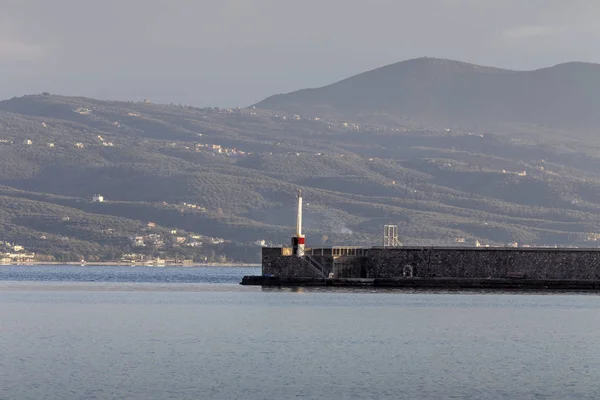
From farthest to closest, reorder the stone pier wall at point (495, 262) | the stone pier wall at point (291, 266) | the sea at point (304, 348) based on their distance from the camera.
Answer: the stone pier wall at point (291, 266) < the stone pier wall at point (495, 262) < the sea at point (304, 348)

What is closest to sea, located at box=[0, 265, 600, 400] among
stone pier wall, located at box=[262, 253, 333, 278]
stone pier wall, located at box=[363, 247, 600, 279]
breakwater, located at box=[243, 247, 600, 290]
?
breakwater, located at box=[243, 247, 600, 290]

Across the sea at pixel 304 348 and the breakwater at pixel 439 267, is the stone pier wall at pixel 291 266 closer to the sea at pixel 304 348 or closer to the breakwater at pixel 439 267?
the breakwater at pixel 439 267

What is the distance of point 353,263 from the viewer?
105500 mm

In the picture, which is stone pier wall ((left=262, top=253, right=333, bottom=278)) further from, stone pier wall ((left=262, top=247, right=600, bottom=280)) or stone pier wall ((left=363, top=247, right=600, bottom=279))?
stone pier wall ((left=363, top=247, right=600, bottom=279))

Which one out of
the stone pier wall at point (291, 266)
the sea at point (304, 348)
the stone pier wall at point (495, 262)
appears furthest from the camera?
the stone pier wall at point (291, 266)

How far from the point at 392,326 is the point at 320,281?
34.0 m

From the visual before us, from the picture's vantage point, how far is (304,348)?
59.2 meters

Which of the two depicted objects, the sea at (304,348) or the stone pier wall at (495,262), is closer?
the sea at (304,348)

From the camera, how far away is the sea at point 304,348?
46906 millimetres

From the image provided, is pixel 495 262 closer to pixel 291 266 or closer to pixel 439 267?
pixel 439 267

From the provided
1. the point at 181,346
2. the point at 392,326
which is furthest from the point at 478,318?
the point at 181,346

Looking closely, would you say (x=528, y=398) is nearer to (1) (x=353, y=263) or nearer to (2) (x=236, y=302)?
(2) (x=236, y=302)

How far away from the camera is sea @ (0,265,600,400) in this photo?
4691 centimetres

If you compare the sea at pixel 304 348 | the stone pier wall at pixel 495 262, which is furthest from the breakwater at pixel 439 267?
the sea at pixel 304 348
